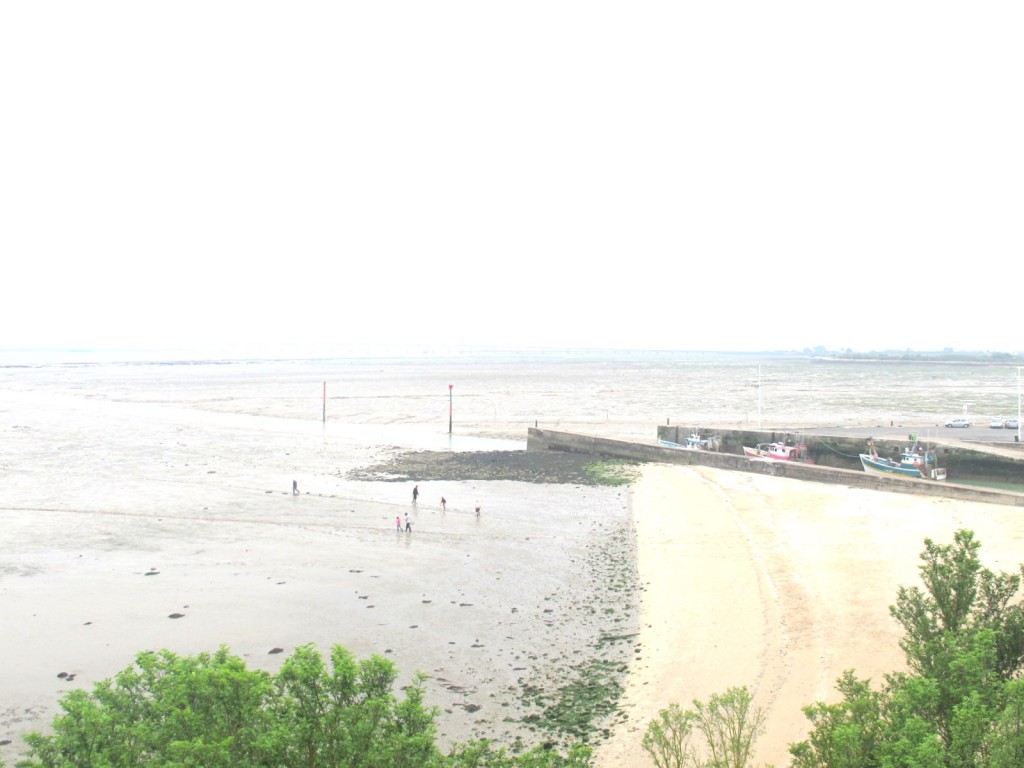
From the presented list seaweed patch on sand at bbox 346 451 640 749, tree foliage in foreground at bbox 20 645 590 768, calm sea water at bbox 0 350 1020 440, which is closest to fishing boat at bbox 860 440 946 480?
calm sea water at bbox 0 350 1020 440

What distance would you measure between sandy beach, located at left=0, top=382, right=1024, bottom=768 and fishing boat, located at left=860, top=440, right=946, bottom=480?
29.8 feet

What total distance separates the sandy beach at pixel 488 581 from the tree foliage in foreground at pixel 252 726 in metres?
4.84

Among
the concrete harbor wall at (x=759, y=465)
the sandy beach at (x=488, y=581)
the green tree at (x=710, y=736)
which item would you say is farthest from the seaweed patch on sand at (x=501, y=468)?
the green tree at (x=710, y=736)

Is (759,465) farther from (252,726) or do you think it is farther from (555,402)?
(555,402)

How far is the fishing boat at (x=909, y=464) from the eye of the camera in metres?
41.5

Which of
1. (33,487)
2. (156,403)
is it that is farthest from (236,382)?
(33,487)

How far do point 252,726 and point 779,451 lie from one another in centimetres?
4263

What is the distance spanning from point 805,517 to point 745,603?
11.4m

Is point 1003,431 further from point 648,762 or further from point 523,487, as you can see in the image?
point 648,762

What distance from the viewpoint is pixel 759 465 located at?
41.4 m

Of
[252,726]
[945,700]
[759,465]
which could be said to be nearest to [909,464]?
[759,465]

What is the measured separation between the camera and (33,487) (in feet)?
124

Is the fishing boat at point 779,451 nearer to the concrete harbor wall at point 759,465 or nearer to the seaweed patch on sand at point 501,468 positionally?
the concrete harbor wall at point 759,465

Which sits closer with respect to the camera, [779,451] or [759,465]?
[759,465]
